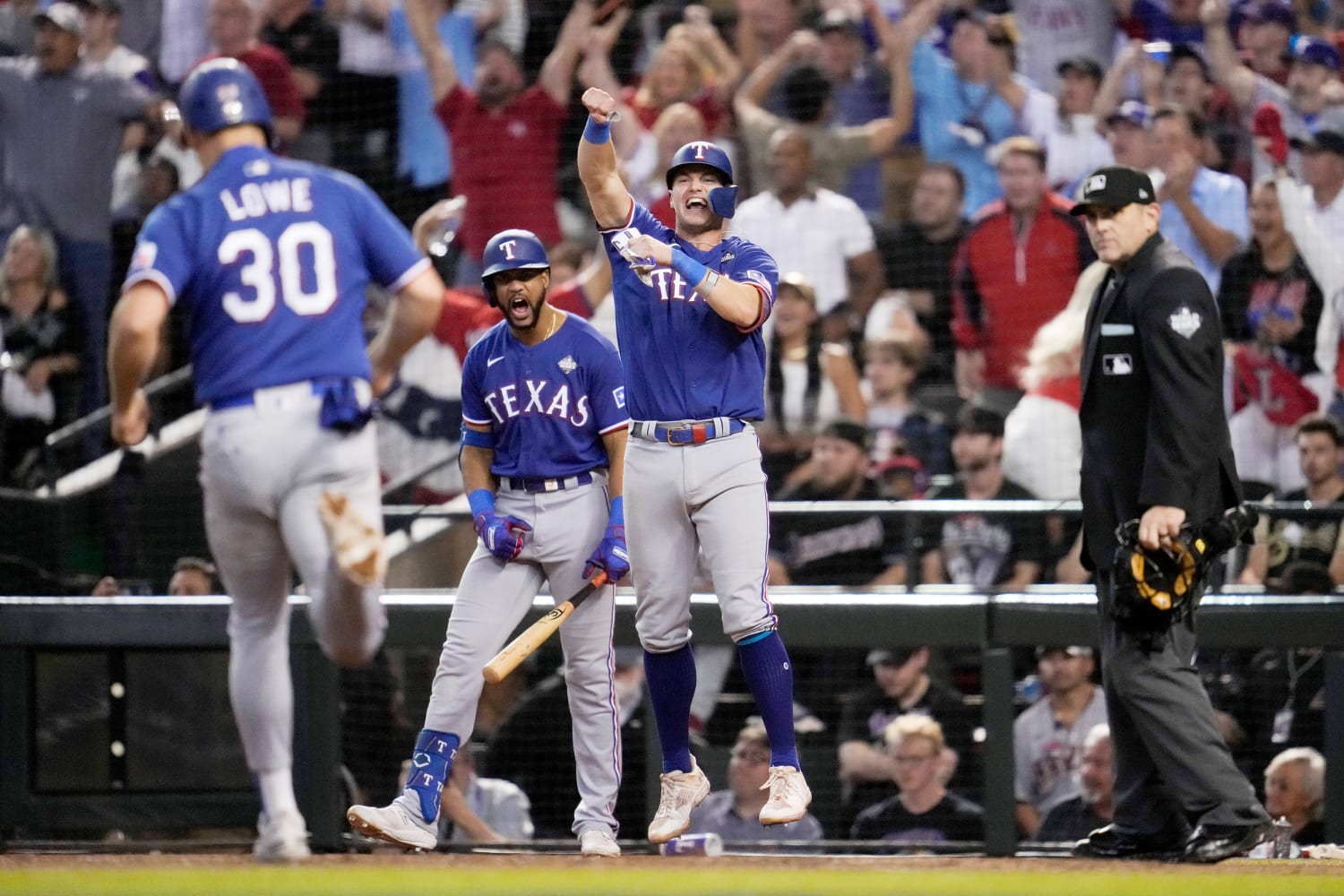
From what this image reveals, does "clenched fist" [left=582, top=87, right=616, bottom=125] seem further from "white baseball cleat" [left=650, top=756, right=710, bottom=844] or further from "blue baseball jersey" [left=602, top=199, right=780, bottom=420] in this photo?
"white baseball cleat" [left=650, top=756, right=710, bottom=844]

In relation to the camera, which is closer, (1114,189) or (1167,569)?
(1167,569)

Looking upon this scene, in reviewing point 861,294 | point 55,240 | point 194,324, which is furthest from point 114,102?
point 194,324

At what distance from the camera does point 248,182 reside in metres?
4.29

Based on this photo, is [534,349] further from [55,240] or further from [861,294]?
[55,240]

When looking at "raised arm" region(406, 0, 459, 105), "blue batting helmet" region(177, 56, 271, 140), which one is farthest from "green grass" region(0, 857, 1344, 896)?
"raised arm" region(406, 0, 459, 105)

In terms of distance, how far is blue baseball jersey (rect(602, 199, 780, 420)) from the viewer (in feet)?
18.0

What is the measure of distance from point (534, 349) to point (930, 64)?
15.7ft

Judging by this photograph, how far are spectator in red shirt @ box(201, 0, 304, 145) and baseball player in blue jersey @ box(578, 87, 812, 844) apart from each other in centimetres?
517

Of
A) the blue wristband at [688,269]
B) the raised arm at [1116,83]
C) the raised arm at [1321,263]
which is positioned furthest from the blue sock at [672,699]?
the raised arm at [1116,83]

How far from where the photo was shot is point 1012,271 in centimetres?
901

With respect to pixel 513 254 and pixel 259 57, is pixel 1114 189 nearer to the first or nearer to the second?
pixel 513 254

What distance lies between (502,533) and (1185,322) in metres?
2.14

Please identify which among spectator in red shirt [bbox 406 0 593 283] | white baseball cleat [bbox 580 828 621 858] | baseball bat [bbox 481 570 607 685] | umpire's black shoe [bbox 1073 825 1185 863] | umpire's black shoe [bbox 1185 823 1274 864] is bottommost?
white baseball cleat [bbox 580 828 621 858]

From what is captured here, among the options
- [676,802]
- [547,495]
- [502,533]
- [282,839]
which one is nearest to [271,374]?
[282,839]
